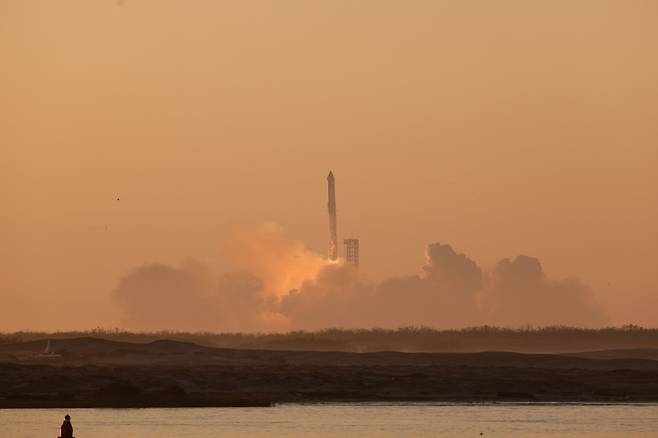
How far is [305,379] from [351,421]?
105 ft

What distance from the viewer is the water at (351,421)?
345 feet

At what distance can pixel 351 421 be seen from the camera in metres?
113

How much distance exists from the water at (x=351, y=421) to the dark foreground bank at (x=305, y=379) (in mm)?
6479

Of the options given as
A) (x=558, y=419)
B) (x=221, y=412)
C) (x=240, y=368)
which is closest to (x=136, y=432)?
(x=221, y=412)

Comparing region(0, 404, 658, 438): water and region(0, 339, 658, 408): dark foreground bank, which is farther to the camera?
region(0, 339, 658, 408): dark foreground bank

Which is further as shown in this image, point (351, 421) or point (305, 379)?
point (305, 379)

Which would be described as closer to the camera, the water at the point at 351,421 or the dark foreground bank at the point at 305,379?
the water at the point at 351,421

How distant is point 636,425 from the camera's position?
11000cm

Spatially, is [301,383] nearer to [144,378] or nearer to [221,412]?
[144,378]

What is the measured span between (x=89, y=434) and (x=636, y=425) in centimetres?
3062

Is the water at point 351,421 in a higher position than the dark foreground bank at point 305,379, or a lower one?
Answer: lower

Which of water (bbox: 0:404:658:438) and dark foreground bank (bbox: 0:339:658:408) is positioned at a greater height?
dark foreground bank (bbox: 0:339:658:408)

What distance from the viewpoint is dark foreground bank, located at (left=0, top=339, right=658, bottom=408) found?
132m

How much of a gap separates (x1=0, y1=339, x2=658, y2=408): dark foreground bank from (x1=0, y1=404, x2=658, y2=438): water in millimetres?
6479
